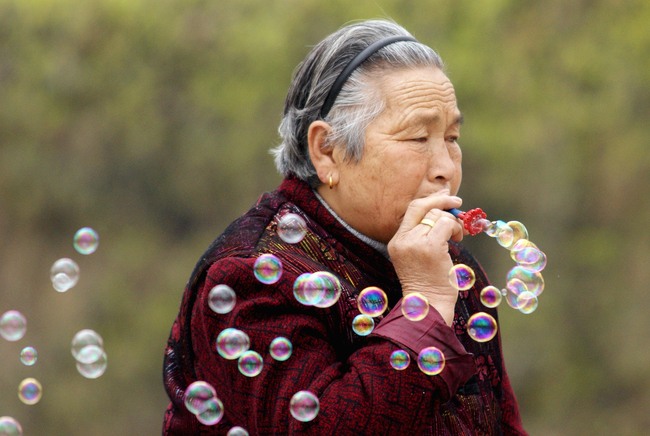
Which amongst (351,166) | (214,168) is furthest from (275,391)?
(214,168)

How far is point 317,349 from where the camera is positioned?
7.43 ft

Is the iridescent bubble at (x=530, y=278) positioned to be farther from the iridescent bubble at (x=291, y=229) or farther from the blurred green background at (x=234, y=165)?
the blurred green background at (x=234, y=165)

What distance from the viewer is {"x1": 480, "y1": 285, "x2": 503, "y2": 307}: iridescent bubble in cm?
265

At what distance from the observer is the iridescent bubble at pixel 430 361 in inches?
84.7

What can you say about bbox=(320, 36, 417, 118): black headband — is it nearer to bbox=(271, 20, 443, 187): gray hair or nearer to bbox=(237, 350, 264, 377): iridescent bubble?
bbox=(271, 20, 443, 187): gray hair

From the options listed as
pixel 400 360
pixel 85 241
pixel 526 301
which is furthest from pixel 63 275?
pixel 526 301

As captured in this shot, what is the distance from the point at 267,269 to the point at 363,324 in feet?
0.87

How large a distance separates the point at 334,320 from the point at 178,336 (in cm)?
44

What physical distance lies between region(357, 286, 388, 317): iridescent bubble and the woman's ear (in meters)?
0.32

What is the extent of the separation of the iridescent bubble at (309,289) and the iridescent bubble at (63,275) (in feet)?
3.18

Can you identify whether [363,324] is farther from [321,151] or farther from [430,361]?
[321,151]

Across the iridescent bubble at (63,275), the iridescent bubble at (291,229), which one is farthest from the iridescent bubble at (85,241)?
the iridescent bubble at (291,229)

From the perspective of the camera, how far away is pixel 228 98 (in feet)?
18.3

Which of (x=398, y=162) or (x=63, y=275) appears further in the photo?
(x=63, y=275)
